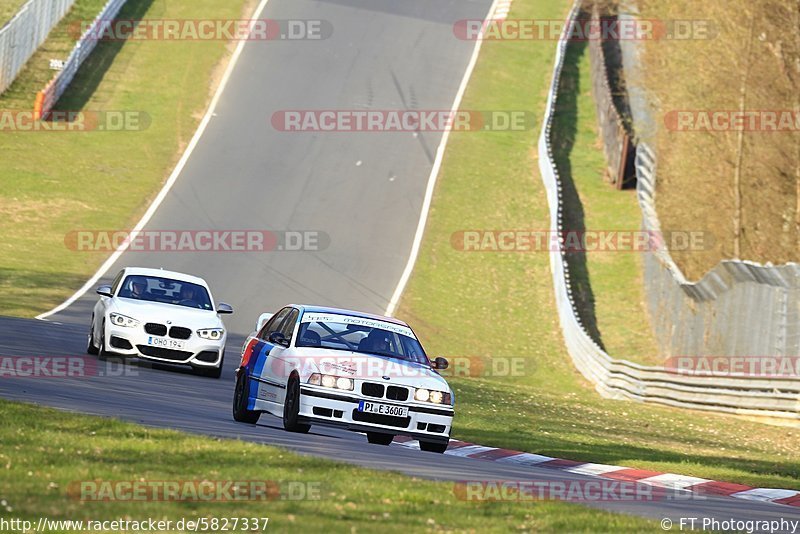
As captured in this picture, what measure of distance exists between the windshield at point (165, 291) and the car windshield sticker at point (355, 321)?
6739 mm

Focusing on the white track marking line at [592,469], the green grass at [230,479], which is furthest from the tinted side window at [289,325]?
the green grass at [230,479]

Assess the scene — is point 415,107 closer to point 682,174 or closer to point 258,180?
point 258,180

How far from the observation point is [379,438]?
50.7 ft

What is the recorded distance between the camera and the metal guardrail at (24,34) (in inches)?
1725

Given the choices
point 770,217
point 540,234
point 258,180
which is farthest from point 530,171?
point 770,217

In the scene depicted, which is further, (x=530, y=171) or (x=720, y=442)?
(x=530, y=171)

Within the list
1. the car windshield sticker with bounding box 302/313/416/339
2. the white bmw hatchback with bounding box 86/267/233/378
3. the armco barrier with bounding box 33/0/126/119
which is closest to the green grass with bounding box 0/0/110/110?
the armco barrier with bounding box 33/0/126/119

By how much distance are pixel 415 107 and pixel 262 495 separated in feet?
129

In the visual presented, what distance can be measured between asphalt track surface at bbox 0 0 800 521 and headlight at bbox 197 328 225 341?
0.70 metres

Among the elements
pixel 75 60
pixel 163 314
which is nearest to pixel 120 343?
pixel 163 314

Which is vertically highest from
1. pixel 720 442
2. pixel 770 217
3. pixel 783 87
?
pixel 783 87

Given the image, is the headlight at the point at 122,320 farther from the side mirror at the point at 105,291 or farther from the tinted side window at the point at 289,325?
the tinted side window at the point at 289,325

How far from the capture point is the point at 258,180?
4094 centimetres

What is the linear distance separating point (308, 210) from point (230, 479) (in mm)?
29927
